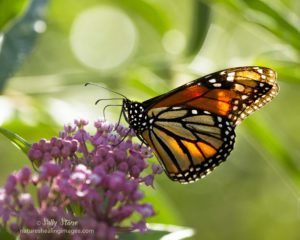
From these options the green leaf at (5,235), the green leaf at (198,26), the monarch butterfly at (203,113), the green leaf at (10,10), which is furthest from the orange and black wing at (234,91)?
the green leaf at (5,235)

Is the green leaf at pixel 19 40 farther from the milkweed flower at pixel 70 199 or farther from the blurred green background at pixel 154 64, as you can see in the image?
the milkweed flower at pixel 70 199

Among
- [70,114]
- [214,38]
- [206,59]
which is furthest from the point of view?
[214,38]

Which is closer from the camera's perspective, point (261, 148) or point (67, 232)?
point (67, 232)

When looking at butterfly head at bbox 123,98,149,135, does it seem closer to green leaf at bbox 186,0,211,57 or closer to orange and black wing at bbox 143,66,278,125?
orange and black wing at bbox 143,66,278,125

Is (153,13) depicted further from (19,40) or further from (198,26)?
(19,40)

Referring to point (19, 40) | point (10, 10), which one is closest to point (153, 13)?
point (19, 40)

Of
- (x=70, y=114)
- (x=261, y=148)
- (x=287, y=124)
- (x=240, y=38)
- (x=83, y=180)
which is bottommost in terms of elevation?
(x=83, y=180)

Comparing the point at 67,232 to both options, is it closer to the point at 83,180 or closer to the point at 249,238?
the point at 83,180

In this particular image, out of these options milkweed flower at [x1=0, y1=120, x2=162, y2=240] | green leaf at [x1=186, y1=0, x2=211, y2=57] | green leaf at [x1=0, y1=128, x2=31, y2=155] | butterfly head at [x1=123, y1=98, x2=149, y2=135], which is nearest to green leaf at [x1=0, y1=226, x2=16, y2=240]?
milkweed flower at [x1=0, y1=120, x2=162, y2=240]

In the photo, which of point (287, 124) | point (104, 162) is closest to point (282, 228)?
point (287, 124)
